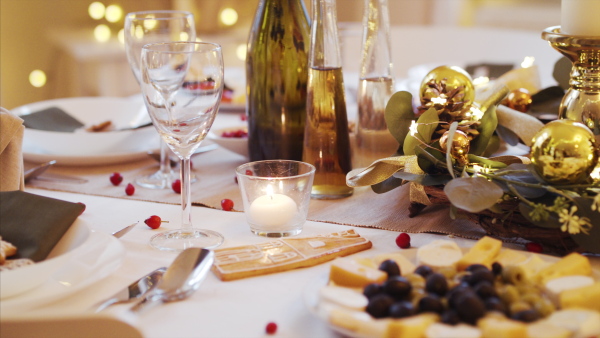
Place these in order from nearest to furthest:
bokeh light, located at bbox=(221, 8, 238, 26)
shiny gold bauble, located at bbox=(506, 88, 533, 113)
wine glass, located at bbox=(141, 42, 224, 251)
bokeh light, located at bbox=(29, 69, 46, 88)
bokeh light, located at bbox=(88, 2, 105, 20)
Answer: wine glass, located at bbox=(141, 42, 224, 251) < shiny gold bauble, located at bbox=(506, 88, 533, 113) < bokeh light, located at bbox=(29, 69, 46, 88) < bokeh light, located at bbox=(88, 2, 105, 20) < bokeh light, located at bbox=(221, 8, 238, 26)

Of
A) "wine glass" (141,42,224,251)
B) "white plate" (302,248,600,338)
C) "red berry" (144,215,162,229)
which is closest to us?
"white plate" (302,248,600,338)

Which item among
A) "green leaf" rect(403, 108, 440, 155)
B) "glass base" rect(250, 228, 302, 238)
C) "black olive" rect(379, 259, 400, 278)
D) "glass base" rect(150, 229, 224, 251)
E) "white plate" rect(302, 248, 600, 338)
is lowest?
"glass base" rect(250, 228, 302, 238)

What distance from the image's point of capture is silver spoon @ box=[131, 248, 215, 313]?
624 mm

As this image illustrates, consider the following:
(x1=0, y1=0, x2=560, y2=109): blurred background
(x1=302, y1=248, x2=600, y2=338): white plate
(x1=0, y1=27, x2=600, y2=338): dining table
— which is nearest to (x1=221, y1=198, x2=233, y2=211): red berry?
(x1=0, y1=27, x2=600, y2=338): dining table

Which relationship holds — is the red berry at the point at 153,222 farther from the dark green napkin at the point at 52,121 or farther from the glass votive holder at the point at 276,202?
the dark green napkin at the point at 52,121

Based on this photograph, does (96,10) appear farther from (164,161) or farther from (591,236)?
(591,236)

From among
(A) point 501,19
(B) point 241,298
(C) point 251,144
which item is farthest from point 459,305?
(A) point 501,19

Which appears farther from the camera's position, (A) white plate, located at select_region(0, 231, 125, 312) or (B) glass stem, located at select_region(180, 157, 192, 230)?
(B) glass stem, located at select_region(180, 157, 192, 230)

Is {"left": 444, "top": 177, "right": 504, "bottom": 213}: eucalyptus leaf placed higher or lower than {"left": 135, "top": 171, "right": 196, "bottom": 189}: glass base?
higher

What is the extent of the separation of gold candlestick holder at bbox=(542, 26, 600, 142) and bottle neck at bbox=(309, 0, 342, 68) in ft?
0.95

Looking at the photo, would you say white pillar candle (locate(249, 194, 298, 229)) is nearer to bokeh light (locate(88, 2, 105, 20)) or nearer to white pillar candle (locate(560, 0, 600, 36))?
white pillar candle (locate(560, 0, 600, 36))

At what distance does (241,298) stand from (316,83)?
436mm

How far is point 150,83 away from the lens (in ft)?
2.47

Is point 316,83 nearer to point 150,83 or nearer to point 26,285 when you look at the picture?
point 150,83
